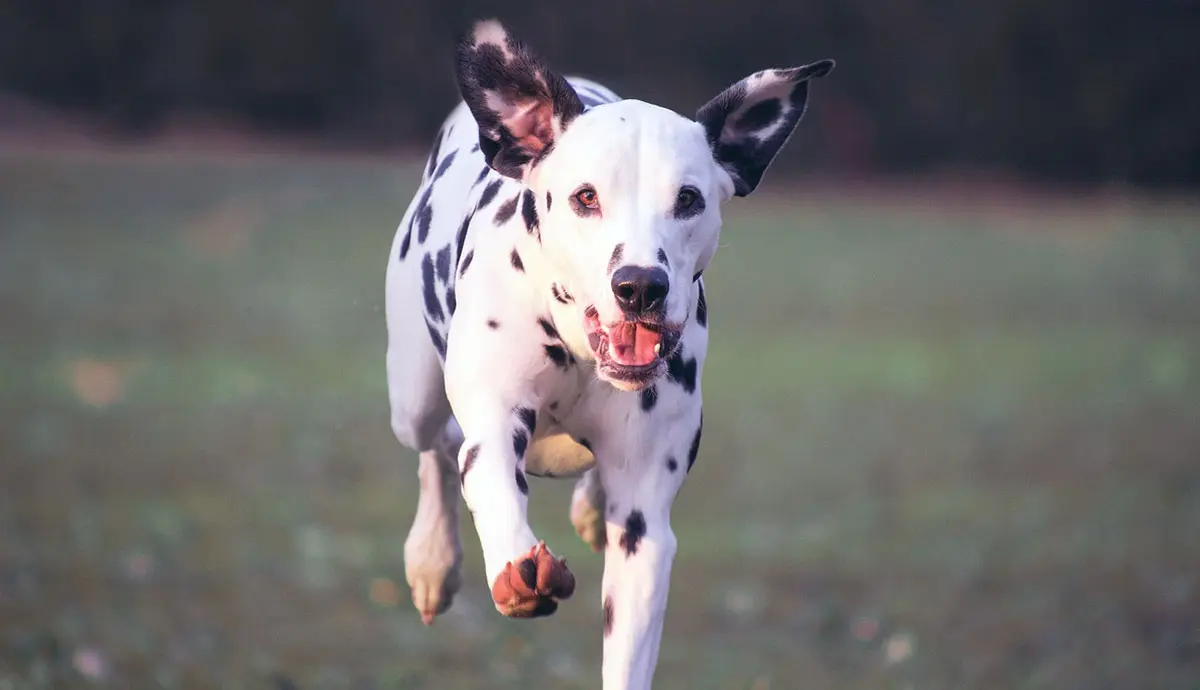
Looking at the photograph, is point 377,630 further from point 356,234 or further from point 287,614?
point 356,234

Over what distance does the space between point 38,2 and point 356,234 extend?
6.20 metres

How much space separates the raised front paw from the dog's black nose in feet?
1.94

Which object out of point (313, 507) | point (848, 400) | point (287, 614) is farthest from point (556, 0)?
point (287, 614)

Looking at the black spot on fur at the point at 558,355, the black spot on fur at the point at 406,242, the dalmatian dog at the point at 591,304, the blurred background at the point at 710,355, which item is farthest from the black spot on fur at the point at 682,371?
the blurred background at the point at 710,355

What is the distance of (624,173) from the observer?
15.5ft

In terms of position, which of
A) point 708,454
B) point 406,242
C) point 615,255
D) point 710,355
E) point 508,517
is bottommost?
point 710,355

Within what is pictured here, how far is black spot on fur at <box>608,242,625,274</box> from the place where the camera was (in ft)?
15.2

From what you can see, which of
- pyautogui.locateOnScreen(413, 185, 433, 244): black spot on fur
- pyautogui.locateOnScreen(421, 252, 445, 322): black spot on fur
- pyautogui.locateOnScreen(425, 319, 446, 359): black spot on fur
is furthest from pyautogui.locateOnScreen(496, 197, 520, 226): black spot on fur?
pyautogui.locateOnScreen(413, 185, 433, 244): black spot on fur

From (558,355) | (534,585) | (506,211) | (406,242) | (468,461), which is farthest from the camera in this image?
(406,242)

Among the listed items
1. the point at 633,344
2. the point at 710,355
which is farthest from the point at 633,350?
the point at 710,355

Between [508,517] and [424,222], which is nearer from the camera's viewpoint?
[508,517]

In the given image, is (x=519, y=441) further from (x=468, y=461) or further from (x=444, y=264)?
(x=444, y=264)

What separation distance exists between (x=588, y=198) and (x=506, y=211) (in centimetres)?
58

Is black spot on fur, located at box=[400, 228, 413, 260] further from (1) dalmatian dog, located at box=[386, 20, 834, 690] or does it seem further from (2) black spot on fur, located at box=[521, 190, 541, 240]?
(2) black spot on fur, located at box=[521, 190, 541, 240]
